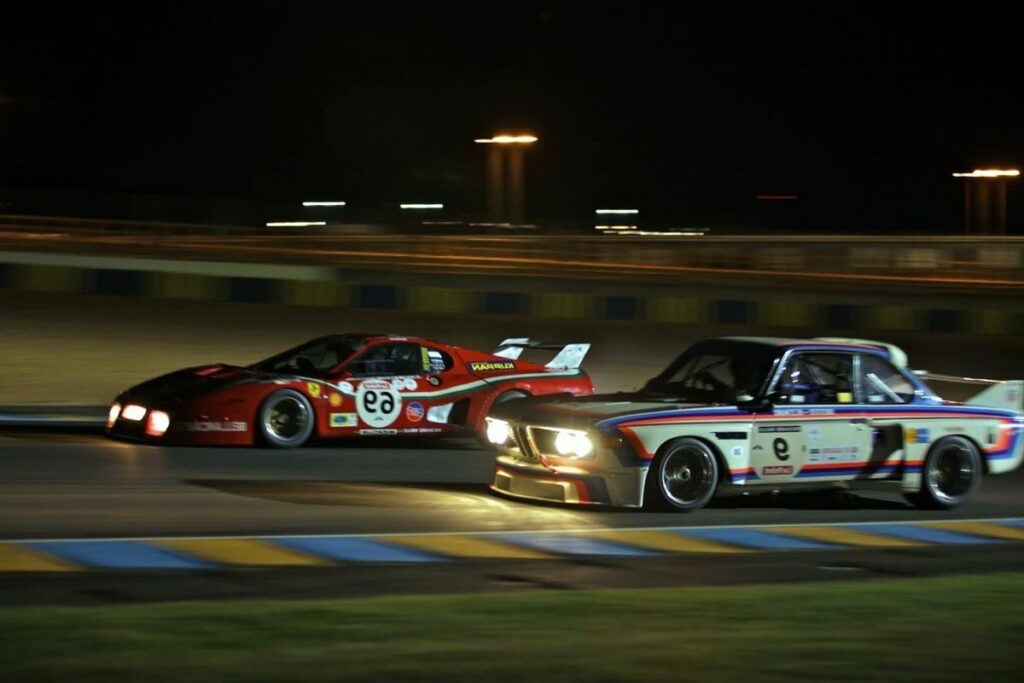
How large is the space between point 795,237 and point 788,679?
45.7 meters

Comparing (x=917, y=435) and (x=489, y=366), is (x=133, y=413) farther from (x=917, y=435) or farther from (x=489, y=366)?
(x=917, y=435)

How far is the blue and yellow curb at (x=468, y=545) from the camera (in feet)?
26.9

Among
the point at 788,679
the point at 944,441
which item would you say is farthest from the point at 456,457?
the point at 788,679

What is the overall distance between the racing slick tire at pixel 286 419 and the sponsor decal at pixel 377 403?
505mm

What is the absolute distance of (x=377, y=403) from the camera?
13695 mm

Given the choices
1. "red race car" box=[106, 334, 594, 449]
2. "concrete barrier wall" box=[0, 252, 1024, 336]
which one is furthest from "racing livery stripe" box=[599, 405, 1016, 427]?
"concrete barrier wall" box=[0, 252, 1024, 336]

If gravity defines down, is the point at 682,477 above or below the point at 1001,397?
below

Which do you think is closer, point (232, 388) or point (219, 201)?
point (232, 388)

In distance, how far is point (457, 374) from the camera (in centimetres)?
1414

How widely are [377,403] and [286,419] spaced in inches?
36.0

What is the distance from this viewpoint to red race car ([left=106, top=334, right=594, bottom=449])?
1289cm

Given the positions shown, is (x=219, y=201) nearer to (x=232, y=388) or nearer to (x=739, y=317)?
(x=739, y=317)

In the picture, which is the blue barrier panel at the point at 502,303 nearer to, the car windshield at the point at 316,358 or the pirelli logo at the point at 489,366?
the pirelli logo at the point at 489,366

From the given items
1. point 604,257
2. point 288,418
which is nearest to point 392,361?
point 288,418
